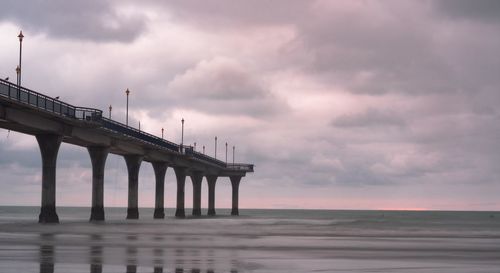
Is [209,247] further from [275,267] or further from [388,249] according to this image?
[275,267]

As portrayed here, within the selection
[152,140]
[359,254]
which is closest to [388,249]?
[359,254]

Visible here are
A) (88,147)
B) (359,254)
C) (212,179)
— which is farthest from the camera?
(212,179)

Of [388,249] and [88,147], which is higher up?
[88,147]

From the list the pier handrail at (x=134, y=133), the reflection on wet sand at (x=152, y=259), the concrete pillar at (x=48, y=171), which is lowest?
the reflection on wet sand at (x=152, y=259)

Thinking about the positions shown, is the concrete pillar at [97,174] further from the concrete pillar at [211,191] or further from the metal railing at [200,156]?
the concrete pillar at [211,191]

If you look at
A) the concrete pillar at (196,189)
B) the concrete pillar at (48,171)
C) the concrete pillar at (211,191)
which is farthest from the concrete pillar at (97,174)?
the concrete pillar at (211,191)

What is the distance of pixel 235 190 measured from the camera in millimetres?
191500

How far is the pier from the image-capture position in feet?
236

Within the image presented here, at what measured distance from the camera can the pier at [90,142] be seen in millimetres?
72000

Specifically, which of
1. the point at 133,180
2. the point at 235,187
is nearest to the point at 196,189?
the point at 235,187

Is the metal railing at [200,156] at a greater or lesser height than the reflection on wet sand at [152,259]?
greater

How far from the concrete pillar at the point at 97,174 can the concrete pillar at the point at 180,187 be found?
52.2 metres

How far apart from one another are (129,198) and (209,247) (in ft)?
258

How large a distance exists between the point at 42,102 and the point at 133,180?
4389cm
